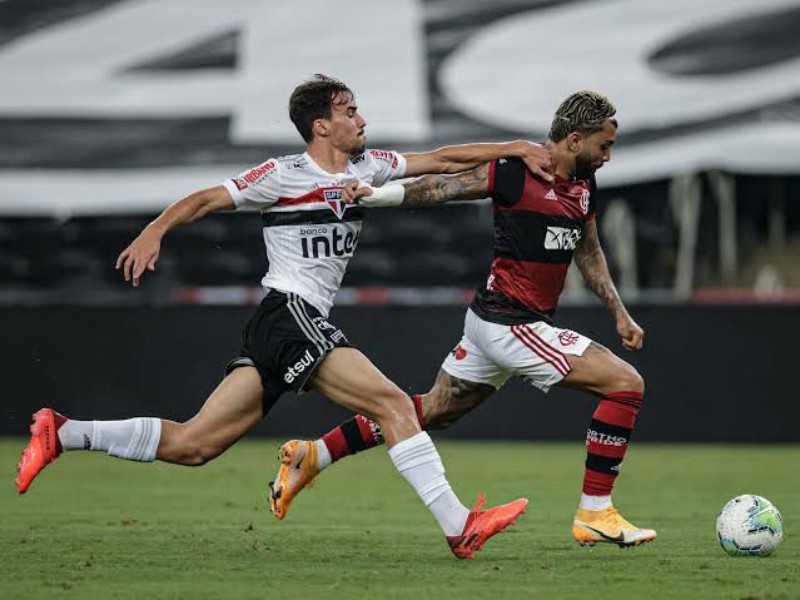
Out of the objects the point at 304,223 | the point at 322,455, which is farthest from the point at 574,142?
the point at 322,455

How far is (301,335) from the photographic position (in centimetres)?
737

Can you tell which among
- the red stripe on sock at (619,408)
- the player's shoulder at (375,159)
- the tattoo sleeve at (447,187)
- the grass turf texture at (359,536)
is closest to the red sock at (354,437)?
the grass turf texture at (359,536)

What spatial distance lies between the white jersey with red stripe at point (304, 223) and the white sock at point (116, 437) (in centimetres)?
94

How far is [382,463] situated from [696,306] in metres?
3.62

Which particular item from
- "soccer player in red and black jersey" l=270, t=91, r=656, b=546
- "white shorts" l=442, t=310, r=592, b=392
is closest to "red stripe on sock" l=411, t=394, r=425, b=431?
"soccer player in red and black jersey" l=270, t=91, r=656, b=546

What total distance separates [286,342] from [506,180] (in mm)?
1427

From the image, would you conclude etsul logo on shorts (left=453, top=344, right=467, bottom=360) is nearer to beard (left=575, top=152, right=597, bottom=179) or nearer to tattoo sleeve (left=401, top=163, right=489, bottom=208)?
tattoo sleeve (left=401, top=163, right=489, bottom=208)

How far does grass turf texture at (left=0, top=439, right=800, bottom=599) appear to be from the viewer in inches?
249

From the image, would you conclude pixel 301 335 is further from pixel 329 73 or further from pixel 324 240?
pixel 329 73

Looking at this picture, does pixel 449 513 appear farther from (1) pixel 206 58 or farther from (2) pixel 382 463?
Result: (1) pixel 206 58

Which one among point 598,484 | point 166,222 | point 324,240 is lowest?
point 598,484

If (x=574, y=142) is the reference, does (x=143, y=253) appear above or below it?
below

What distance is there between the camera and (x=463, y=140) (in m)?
17.1

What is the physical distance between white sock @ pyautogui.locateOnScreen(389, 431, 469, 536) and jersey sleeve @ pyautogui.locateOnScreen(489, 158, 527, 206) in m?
1.37
